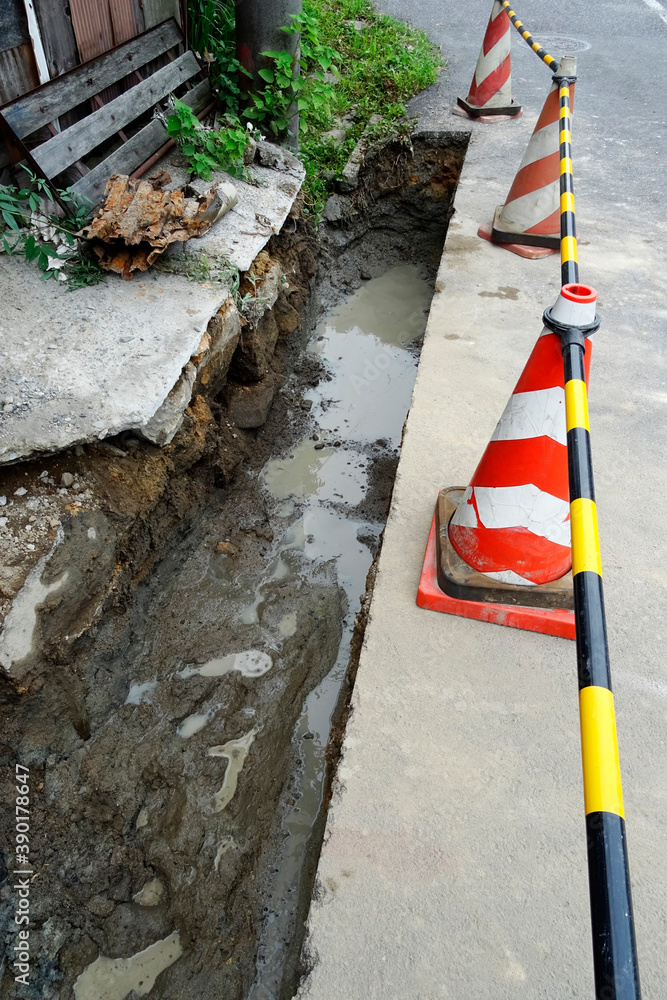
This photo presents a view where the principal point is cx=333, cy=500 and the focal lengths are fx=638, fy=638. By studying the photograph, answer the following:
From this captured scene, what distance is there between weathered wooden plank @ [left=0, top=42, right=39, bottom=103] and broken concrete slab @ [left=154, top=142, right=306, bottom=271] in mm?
844

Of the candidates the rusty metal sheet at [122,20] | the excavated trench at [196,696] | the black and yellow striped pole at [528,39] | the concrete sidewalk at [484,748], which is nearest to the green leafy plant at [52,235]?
the excavated trench at [196,696]

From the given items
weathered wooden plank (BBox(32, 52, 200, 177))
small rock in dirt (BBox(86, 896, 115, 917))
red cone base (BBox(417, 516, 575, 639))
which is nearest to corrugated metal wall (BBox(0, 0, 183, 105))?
weathered wooden plank (BBox(32, 52, 200, 177))

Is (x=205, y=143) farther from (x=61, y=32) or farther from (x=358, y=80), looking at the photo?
(x=358, y=80)

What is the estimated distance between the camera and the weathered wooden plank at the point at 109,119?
285 cm

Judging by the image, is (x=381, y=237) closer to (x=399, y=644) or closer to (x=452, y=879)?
(x=399, y=644)

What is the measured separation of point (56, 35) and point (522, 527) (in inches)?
116

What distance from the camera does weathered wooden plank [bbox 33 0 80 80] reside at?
9.02ft

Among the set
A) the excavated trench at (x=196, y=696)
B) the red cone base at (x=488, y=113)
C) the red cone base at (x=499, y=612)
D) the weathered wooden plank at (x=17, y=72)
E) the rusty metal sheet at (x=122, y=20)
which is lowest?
the excavated trench at (x=196, y=696)

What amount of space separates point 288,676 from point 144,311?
168cm

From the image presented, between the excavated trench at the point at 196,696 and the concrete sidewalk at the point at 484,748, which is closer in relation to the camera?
the concrete sidewalk at the point at 484,748

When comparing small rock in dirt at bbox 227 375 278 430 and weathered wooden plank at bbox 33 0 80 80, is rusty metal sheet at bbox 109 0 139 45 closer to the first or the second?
weathered wooden plank at bbox 33 0 80 80

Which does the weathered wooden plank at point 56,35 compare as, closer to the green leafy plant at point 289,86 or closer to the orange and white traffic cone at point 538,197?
the green leafy plant at point 289,86

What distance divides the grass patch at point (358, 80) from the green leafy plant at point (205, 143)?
0.73 meters

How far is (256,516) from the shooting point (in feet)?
10.3
